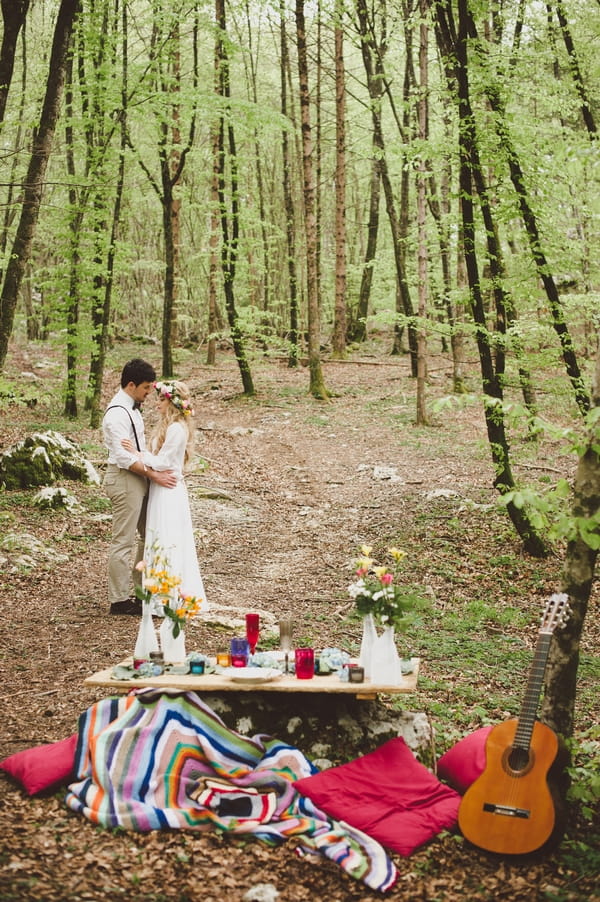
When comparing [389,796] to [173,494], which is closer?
[389,796]

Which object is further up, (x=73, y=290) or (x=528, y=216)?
(x=73, y=290)

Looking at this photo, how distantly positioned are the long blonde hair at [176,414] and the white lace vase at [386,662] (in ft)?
10.1

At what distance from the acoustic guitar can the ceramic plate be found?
4.30 ft

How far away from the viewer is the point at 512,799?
3.85 m

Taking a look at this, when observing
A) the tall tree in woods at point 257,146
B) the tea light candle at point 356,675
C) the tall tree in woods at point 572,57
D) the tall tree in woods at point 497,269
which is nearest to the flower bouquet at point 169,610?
the tea light candle at point 356,675

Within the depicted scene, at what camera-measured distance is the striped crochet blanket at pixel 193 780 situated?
12.4 feet

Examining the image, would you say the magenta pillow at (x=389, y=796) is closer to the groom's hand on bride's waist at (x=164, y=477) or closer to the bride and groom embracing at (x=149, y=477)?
the bride and groom embracing at (x=149, y=477)

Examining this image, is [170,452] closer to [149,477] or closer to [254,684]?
[149,477]

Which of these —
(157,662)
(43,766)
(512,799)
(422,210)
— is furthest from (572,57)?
(43,766)

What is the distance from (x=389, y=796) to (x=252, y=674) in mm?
1057

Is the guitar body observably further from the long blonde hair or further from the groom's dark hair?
the groom's dark hair

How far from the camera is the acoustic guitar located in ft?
12.4

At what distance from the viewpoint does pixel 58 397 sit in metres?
16.0

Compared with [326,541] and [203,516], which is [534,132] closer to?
[326,541]
